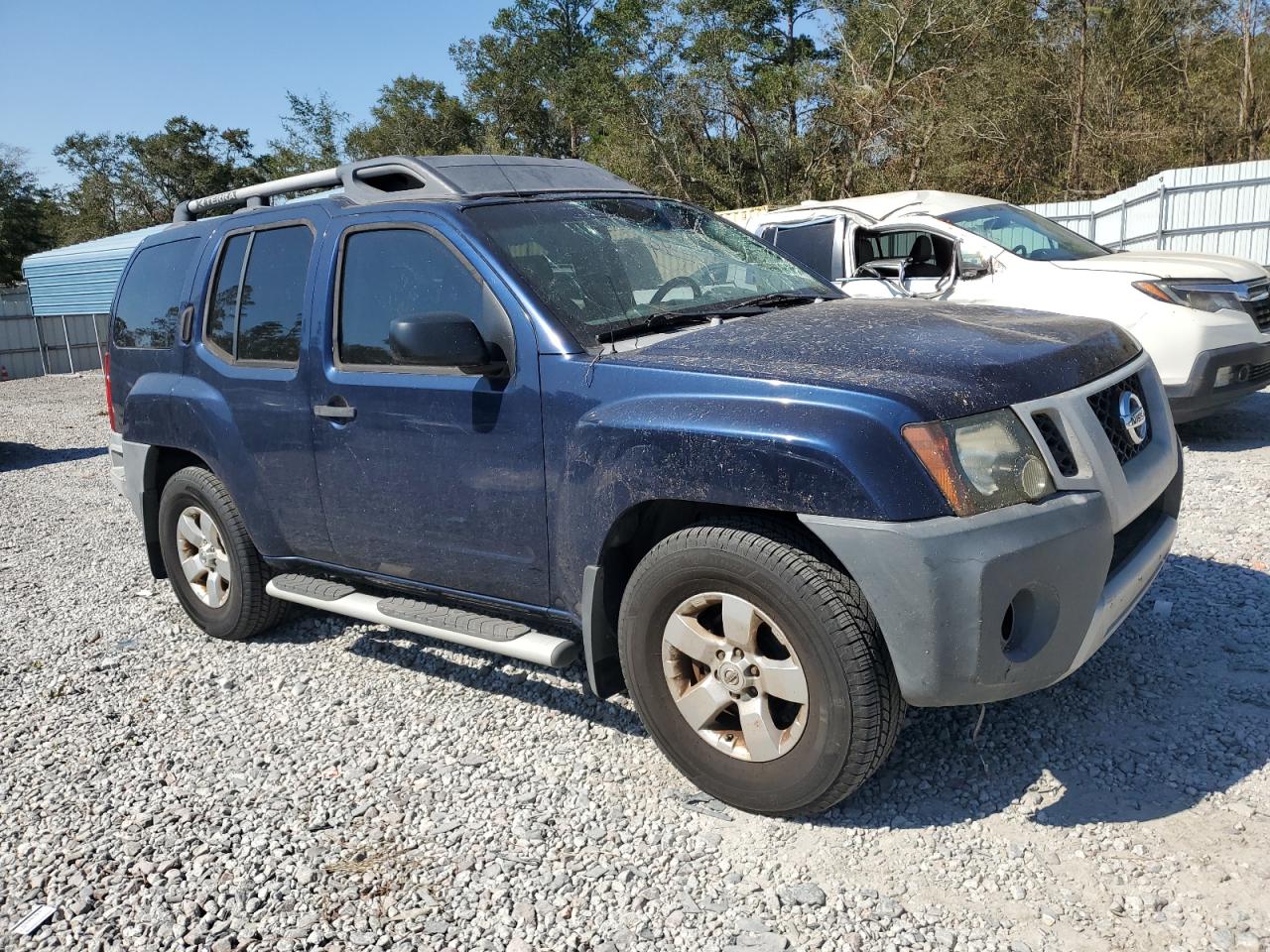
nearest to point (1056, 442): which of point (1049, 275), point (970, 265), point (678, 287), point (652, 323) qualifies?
point (652, 323)

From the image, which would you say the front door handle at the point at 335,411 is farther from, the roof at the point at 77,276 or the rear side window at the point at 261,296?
the roof at the point at 77,276

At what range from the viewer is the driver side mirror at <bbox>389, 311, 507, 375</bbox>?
3.12m

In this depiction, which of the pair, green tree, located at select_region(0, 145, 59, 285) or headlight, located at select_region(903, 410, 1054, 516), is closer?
headlight, located at select_region(903, 410, 1054, 516)

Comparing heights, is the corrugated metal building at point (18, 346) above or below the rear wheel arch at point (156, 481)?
below

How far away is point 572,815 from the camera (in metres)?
3.10

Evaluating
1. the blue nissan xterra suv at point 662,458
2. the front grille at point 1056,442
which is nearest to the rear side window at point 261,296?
the blue nissan xterra suv at point 662,458

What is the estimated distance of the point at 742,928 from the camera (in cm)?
254

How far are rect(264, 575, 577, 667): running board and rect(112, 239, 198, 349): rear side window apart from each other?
1.47 metres

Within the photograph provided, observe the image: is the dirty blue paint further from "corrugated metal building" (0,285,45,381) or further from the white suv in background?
"corrugated metal building" (0,285,45,381)

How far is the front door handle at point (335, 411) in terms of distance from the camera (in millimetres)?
3734

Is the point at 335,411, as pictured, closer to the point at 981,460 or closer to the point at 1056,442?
the point at 981,460

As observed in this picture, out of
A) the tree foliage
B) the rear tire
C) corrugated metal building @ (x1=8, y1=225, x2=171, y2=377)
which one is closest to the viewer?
the rear tire

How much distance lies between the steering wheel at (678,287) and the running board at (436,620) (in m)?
1.28

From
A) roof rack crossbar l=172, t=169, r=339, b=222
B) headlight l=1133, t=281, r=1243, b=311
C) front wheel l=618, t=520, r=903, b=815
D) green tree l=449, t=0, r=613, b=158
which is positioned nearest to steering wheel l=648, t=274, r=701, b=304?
front wheel l=618, t=520, r=903, b=815
